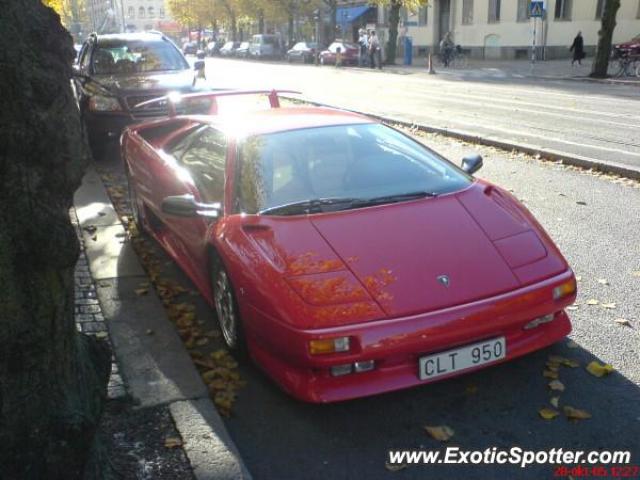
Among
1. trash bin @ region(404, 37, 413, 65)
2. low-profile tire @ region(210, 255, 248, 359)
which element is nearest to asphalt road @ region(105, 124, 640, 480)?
low-profile tire @ region(210, 255, 248, 359)

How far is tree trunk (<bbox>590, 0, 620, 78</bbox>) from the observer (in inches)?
997

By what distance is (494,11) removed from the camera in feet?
140

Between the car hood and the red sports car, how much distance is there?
6068 millimetres

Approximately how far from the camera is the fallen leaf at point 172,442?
10.8ft

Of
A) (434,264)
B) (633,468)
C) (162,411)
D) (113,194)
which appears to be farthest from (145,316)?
(113,194)

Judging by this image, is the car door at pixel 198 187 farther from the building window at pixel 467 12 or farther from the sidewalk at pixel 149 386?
the building window at pixel 467 12

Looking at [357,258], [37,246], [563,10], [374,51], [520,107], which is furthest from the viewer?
[374,51]

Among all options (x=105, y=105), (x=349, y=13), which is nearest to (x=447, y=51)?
(x=349, y=13)

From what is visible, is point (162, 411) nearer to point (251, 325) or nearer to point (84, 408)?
point (251, 325)

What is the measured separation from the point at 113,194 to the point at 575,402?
6.57 metres

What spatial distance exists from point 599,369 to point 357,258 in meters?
1.50

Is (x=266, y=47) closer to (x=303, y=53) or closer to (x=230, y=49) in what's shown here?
(x=303, y=53)

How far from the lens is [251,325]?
3705mm

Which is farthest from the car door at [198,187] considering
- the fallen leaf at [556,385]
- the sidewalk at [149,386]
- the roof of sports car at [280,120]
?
the fallen leaf at [556,385]
